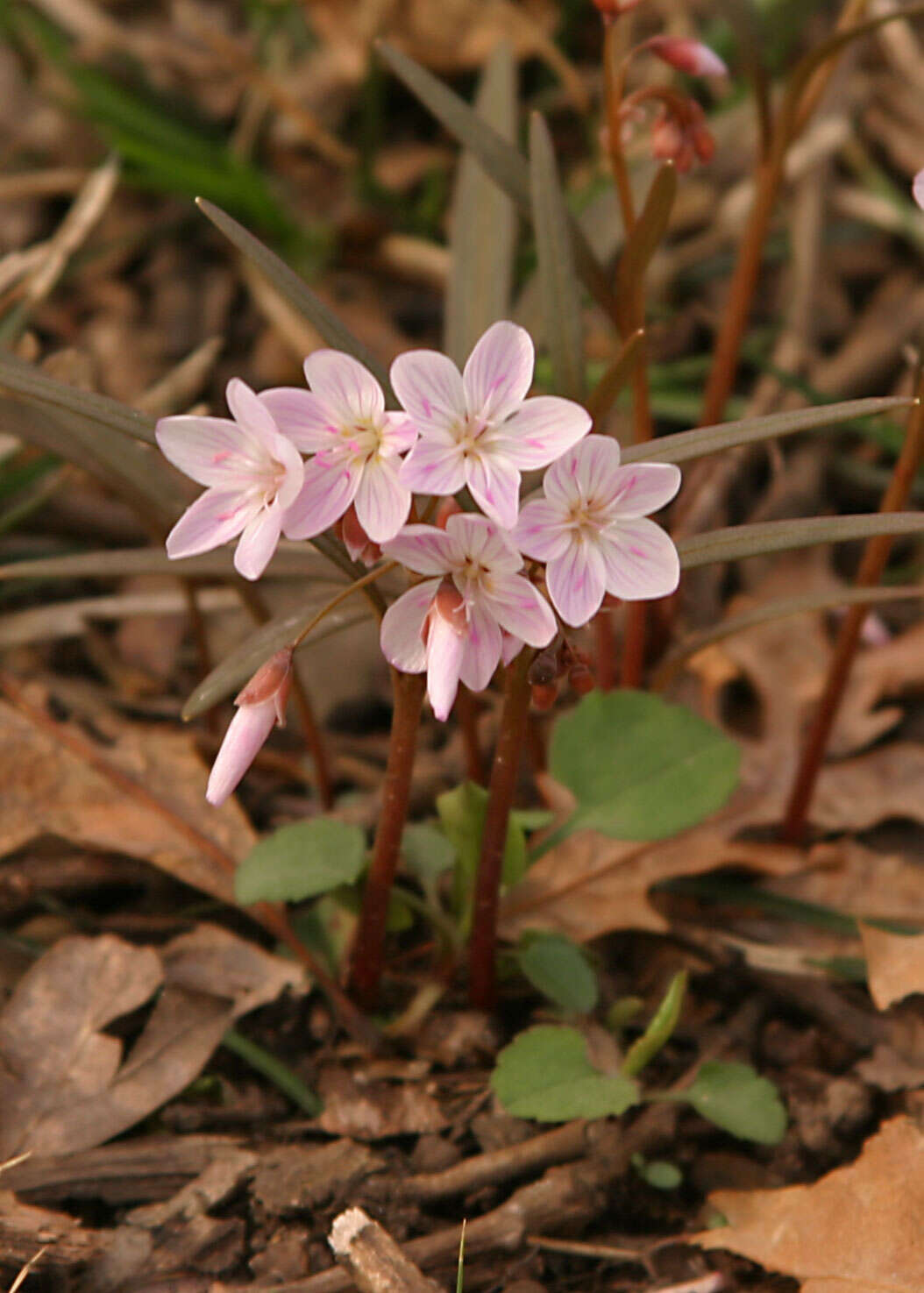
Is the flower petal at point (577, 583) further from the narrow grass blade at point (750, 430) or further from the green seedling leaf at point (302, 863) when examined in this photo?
the green seedling leaf at point (302, 863)

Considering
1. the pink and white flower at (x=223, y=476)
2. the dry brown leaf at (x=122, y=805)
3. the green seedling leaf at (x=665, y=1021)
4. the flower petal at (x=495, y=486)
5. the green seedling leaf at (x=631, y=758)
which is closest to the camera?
the flower petal at (x=495, y=486)

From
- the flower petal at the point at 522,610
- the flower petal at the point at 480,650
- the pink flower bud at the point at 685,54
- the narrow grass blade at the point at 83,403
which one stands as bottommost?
the flower petal at the point at 480,650

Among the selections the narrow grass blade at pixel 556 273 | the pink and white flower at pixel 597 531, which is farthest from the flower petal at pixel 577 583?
the narrow grass blade at pixel 556 273

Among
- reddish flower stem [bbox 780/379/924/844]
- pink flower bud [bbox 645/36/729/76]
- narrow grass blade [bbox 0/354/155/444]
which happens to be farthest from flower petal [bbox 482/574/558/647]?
pink flower bud [bbox 645/36/729/76]

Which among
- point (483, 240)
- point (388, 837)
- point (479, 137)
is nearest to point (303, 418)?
point (388, 837)

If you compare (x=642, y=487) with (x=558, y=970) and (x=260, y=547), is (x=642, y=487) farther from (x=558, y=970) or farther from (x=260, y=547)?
(x=558, y=970)

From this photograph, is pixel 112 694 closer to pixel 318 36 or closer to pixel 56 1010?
pixel 56 1010
